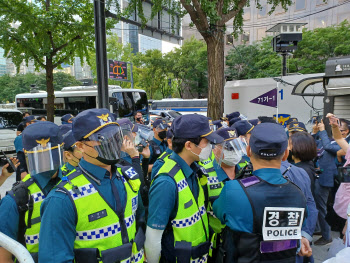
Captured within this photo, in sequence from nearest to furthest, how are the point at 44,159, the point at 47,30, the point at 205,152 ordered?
the point at 44,159
the point at 205,152
the point at 47,30

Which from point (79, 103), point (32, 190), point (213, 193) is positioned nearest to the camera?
point (32, 190)

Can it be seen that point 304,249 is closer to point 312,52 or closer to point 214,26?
point 214,26

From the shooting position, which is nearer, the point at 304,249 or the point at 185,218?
the point at 185,218

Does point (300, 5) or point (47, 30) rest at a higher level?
point (300, 5)

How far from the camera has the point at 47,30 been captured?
1070 cm

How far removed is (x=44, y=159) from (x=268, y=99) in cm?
866

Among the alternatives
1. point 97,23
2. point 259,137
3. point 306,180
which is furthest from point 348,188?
point 97,23

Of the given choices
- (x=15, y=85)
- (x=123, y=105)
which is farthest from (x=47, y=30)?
(x=15, y=85)

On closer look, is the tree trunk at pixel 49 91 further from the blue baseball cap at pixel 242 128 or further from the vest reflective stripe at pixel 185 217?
the vest reflective stripe at pixel 185 217

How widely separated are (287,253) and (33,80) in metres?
50.0

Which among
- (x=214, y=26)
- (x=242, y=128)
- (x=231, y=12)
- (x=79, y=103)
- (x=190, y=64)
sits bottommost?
(x=242, y=128)

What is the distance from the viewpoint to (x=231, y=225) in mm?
1743

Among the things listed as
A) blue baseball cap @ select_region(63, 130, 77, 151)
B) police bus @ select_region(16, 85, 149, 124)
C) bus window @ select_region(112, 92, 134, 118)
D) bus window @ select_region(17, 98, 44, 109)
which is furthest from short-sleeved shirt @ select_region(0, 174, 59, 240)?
bus window @ select_region(17, 98, 44, 109)

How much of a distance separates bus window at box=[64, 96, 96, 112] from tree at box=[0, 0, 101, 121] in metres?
5.44
